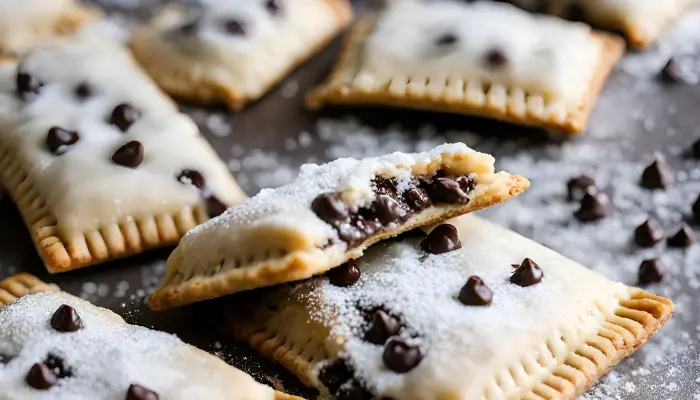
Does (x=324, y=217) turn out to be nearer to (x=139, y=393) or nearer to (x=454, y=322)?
(x=454, y=322)

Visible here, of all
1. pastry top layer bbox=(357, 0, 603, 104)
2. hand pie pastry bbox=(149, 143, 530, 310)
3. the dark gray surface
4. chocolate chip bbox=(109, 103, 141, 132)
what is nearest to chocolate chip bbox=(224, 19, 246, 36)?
the dark gray surface

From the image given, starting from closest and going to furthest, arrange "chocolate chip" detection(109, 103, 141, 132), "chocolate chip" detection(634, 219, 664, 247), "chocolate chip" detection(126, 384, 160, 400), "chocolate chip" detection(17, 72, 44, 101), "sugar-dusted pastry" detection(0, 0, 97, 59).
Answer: "chocolate chip" detection(126, 384, 160, 400), "chocolate chip" detection(634, 219, 664, 247), "chocolate chip" detection(109, 103, 141, 132), "chocolate chip" detection(17, 72, 44, 101), "sugar-dusted pastry" detection(0, 0, 97, 59)

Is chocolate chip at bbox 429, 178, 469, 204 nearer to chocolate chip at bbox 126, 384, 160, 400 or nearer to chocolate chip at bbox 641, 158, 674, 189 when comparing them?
chocolate chip at bbox 126, 384, 160, 400

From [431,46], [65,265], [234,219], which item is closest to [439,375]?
[234,219]

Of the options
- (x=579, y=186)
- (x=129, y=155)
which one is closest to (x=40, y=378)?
(x=129, y=155)

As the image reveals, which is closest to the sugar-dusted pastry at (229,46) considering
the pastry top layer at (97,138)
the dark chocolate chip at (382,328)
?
the pastry top layer at (97,138)

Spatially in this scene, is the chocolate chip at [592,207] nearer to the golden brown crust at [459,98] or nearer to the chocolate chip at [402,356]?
the golden brown crust at [459,98]

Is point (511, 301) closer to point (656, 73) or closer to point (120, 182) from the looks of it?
point (120, 182)
